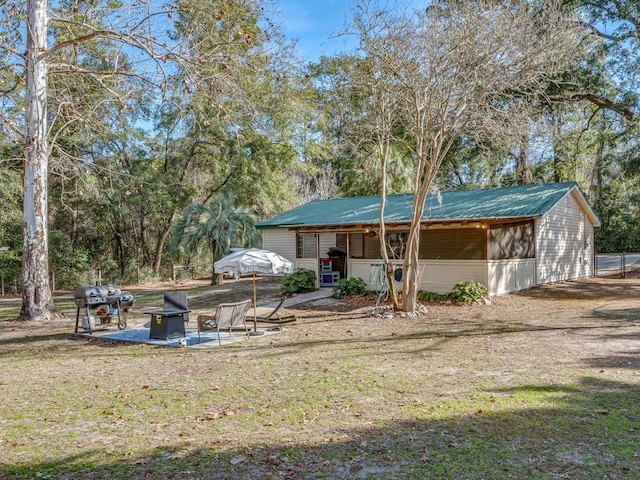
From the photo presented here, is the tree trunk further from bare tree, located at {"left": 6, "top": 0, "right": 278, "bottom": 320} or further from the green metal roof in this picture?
the green metal roof

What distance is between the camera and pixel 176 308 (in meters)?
10.7

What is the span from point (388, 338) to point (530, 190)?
37.3 ft

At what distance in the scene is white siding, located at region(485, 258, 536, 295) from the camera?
15289 millimetres

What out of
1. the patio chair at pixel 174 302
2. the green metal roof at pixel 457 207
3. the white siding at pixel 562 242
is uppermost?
the green metal roof at pixel 457 207

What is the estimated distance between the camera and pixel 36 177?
12117 millimetres

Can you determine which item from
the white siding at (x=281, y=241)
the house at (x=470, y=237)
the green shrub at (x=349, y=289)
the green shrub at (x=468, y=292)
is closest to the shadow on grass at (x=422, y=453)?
the green shrub at (x=468, y=292)

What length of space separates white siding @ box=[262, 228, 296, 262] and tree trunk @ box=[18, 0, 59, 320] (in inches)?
445

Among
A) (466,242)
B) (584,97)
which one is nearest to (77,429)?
(466,242)

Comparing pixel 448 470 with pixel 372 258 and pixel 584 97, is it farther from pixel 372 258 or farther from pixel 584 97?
pixel 584 97

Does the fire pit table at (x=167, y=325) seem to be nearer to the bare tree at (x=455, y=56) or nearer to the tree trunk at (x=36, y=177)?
the tree trunk at (x=36, y=177)

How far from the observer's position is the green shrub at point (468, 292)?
14195 millimetres

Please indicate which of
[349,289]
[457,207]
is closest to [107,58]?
[349,289]

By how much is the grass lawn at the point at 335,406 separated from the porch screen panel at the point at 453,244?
17.0 ft

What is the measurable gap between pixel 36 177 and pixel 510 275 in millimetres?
13498
